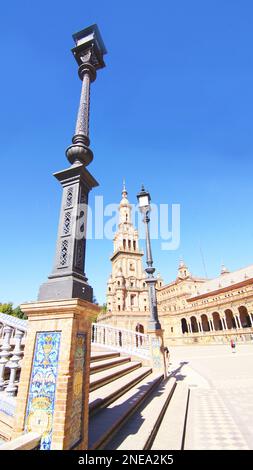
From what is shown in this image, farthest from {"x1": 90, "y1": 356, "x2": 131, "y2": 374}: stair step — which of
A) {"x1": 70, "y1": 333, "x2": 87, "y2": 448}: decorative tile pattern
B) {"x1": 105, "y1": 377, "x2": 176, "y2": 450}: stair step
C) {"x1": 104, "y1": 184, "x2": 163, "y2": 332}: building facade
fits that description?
{"x1": 104, "y1": 184, "x2": 163, "y2": 332}: building facade

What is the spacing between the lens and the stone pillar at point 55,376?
2.24 m

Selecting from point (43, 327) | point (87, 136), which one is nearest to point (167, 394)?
point (43, 327)

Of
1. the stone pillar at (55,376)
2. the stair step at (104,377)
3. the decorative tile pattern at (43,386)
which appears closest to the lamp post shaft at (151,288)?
the stair step at (104,377)

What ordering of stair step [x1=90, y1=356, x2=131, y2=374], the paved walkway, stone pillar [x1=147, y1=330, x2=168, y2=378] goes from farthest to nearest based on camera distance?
stone pillar [x1=147, y1=330, x2=168, y2=378] < stair step [x1=90, y1=356, x2=131, y2=374] < the paved walkway

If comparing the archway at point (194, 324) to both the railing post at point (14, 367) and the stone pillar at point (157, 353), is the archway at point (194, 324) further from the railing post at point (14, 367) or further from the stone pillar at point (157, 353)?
the railing post at point (14, 367)

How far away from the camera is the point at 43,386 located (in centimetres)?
237

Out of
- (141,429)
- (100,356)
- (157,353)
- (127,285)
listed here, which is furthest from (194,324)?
(141,429)

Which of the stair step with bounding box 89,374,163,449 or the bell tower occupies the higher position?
the bell tower

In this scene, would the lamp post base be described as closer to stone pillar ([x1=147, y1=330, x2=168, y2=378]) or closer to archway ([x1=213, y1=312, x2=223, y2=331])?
stone pillar ([x1=147, y1=330, x2=168, y2=378])

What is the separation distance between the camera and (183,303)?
188 ft

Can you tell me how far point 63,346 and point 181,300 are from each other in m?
59.9

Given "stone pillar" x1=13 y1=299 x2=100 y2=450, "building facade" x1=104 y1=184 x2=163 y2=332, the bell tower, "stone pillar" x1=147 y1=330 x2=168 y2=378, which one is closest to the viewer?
"stone pillar" x1=13 y1=299 x2=100 y2=450

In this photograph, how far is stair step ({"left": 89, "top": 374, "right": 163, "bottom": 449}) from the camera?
9.48 ft
